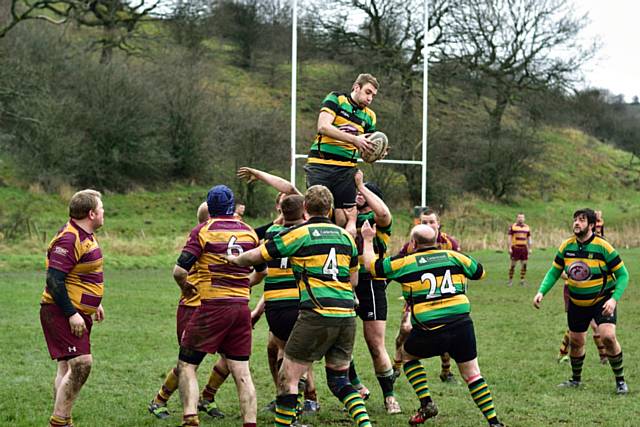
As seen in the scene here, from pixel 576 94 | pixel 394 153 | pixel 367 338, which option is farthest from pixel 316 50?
pixel 576 94

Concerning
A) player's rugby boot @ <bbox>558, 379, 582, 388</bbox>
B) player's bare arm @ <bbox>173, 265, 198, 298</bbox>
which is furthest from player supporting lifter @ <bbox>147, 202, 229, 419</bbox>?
player's rugby boot @ <bbox>558, 379, 582, 388</bbox>

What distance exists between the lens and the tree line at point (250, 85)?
26.6 m

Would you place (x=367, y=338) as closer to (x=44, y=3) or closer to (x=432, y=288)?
(x=432, y=288)

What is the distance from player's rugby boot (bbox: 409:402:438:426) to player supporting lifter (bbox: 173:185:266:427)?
5.36 feet

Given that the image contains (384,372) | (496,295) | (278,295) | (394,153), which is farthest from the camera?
(394,153)

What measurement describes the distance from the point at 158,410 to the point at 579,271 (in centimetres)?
500

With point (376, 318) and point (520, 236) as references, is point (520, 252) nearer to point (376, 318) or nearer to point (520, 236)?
point (520, 236)

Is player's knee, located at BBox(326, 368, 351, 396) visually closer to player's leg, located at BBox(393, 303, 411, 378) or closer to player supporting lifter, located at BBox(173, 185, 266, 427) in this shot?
player supporting lifter, located at BBox(173, 185, 266, 427)

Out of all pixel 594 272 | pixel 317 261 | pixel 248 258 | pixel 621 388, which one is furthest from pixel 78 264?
pixel 621 388

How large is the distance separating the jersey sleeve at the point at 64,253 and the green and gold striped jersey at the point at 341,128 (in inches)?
94.1

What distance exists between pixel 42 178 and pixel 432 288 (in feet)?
92.0

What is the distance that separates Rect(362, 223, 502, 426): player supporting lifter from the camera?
23.7 ft

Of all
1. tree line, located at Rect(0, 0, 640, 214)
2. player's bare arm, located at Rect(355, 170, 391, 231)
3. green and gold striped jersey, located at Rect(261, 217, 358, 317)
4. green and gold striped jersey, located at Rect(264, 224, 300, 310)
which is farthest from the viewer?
tree line, located at Rect(0, 0, 640, 214)

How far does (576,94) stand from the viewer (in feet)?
147
